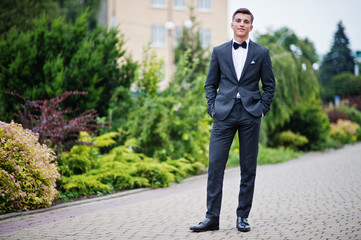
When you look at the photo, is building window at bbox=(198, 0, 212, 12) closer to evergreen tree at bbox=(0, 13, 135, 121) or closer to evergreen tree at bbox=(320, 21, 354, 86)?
evergreen tree at bbox=(0, 13, 135, 121)

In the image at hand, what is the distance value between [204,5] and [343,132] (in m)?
17.8

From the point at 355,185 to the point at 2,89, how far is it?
7.32m

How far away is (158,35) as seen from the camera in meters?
34.3

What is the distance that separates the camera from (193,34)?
86.2 ft

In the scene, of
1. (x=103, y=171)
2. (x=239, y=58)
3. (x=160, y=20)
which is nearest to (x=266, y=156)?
(x=103, y=171)

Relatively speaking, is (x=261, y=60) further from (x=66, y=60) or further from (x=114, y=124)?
(x=66, y=60)

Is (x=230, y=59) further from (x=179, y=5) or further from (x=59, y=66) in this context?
(x=179, y=5)

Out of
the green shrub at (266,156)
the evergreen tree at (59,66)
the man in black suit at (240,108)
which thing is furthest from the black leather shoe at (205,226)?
the green shrub at (266,156)

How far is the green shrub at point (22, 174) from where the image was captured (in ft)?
19.4

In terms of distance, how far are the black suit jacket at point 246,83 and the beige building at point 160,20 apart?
1087 inches

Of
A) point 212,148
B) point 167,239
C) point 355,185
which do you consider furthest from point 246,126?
point 355,185

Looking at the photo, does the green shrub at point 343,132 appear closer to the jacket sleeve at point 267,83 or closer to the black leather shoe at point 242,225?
the jacket sleeve at point 267,83

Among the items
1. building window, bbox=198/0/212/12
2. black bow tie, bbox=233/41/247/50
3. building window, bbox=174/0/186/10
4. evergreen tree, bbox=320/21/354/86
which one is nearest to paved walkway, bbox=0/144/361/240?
black bow tie, bbox=233/41/247/50

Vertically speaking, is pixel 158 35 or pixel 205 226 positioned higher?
pixel 158 35
